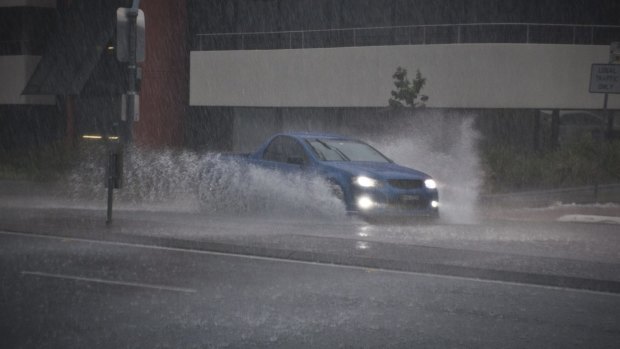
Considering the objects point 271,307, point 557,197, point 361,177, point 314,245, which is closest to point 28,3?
point 557,197

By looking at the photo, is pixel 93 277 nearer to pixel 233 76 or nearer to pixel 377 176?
pixel 377 176

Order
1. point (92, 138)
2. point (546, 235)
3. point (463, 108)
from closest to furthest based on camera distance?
point (546, 235) < point (463, 108) < point (92, 138)

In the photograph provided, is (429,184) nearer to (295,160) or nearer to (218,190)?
(295,160)

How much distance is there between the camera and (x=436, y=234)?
13383 millimetres

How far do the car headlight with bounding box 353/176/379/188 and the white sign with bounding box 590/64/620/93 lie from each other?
5.79 metres

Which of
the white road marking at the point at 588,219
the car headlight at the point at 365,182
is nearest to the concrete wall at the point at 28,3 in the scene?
the car headlight at the point at 365,182

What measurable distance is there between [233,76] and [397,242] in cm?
2094

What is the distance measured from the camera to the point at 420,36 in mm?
28734

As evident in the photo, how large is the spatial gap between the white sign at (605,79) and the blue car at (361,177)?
15.3 ft

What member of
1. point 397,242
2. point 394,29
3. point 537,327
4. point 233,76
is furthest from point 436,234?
point 233,76

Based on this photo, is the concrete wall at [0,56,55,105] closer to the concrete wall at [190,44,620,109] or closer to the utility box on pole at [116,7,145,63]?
the concrete wall at [190,44,620,109]

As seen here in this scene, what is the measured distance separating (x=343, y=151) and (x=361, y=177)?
5.56ft

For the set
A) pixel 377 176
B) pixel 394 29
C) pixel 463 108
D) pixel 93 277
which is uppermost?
pixel 394 29

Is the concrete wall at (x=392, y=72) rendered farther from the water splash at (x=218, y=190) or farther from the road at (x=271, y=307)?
the road at (x=271, y=307)
